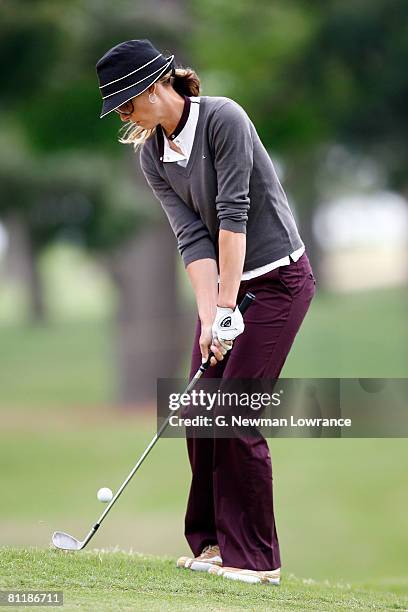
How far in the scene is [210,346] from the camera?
389 centimetres

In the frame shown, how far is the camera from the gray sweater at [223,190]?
375 cm

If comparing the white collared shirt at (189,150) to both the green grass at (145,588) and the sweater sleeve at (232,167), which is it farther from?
the green grass at (145,588)

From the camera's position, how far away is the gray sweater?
3752mm

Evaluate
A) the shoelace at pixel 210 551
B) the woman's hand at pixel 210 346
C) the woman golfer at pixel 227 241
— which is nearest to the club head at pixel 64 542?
the shoelace at pixel 210 551

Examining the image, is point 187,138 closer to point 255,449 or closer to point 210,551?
point 255,449

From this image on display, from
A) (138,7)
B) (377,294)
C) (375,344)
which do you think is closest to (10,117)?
(138,7)

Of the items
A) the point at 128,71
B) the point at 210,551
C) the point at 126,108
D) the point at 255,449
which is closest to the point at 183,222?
the point at 126,108

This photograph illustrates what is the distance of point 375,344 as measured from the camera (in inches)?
799

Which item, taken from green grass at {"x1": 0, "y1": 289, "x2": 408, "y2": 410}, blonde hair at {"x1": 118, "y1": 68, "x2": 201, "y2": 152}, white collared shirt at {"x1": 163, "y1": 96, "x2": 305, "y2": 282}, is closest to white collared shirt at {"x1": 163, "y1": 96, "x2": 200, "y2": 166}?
white collared shirt at {"x1": 163, "y1": 96, "x2": 305, "y2": 282}

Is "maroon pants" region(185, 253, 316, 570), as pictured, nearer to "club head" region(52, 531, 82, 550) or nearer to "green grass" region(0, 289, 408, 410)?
"club head" region(52, 531, 82, 550)

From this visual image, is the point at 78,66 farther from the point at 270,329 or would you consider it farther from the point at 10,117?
the point at 270,329

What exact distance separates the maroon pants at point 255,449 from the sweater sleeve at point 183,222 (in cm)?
18

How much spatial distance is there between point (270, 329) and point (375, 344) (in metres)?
16.7

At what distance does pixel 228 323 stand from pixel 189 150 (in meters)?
0.58
